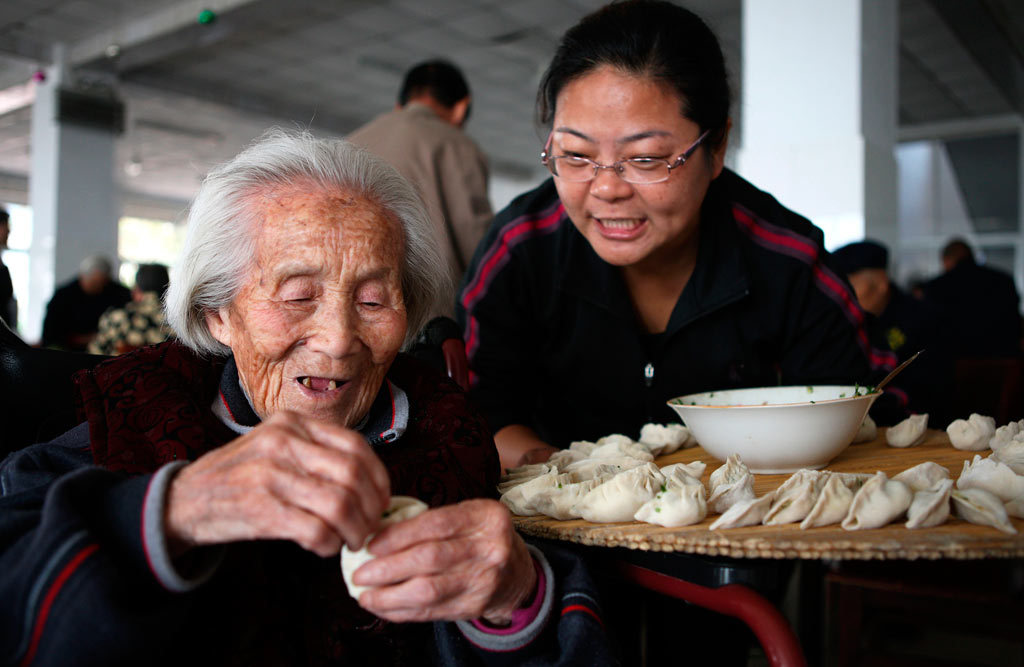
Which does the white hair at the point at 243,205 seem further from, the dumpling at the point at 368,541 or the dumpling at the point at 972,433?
the dumpling at the point at 972,433

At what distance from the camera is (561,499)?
100cm

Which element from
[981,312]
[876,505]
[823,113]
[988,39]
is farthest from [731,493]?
[988,39]

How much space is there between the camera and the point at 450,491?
38.9 inches

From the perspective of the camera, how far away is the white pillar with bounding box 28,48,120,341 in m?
8.44

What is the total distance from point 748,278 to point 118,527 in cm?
132

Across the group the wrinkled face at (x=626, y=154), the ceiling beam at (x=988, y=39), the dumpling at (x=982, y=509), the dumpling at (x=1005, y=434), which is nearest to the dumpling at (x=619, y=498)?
the dumpling at (x=982, y=509)

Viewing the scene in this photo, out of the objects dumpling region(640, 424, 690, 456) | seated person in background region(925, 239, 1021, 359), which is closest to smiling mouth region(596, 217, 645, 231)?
dumpling region(640, 424, 690, 456)

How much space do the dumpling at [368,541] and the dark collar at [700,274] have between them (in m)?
1.00

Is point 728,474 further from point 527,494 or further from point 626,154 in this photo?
point 626,154

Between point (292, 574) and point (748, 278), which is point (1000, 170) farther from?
point (292, 574)

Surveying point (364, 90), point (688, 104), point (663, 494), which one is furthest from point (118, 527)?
point (364, 90)

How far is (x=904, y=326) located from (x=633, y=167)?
271 cm

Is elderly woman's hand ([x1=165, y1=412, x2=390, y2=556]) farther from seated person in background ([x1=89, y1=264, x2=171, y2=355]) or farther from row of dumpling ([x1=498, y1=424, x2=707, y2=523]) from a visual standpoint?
seated person in background ([x1=89, y1=264, x2=171, y2=355])

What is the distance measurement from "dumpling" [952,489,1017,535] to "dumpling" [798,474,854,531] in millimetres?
111
